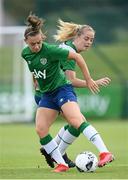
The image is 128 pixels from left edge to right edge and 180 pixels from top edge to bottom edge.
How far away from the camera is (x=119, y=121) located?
26266mm

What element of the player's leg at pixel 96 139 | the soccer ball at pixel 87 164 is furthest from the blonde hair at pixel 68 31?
the soccer ball at pixel 87 164

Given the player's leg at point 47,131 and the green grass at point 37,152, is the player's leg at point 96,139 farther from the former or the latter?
the player's leg at point 47,131

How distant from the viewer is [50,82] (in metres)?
11.4

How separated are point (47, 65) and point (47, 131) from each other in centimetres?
91

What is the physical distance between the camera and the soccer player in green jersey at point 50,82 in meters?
11.0

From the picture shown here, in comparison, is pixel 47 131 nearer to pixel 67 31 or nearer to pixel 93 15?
pixel 67 31

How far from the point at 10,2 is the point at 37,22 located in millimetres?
40210

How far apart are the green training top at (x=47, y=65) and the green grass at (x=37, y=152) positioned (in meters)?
1.21

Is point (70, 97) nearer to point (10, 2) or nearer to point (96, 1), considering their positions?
point (96, 1)

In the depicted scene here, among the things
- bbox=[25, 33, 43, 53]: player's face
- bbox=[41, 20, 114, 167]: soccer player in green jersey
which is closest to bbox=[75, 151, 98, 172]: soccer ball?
bbox=[41, 20, 114, 167]: soccer player in green jersey

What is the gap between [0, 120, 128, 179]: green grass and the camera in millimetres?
10719

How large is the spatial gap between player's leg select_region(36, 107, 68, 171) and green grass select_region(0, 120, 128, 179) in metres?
0.23

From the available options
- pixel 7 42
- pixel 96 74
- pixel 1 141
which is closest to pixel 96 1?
pixel 96 74

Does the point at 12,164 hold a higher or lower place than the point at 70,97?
lower
